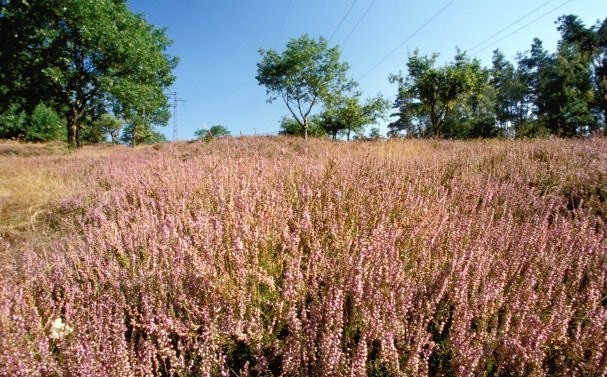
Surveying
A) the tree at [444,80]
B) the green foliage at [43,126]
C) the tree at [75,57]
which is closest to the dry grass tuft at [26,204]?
the tree at [75,57]

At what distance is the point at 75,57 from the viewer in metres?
18.7

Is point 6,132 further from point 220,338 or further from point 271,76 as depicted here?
point 220,338

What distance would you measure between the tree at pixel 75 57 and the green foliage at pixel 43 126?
3258 centimetres

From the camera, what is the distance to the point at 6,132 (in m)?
43.8

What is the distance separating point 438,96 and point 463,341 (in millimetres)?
28995

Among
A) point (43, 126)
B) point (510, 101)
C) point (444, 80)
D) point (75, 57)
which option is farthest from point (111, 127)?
point (510, 101)

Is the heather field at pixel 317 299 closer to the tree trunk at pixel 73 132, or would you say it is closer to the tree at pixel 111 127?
the tree trunk at pixel 73 132

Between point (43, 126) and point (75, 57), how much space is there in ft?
127

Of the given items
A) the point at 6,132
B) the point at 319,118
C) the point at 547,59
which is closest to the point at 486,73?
the point at 319,118

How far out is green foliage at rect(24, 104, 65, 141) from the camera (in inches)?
1806

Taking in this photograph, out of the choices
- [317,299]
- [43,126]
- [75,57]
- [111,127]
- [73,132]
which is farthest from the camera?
[111,127]

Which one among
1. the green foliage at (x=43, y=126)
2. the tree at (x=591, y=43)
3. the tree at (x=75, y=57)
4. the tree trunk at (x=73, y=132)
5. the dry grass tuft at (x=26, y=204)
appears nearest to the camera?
the dry grass tuft at (x=26, y=204)

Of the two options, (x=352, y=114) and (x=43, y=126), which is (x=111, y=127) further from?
(x=352, y=114)

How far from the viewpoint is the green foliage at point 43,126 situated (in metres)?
45.9
